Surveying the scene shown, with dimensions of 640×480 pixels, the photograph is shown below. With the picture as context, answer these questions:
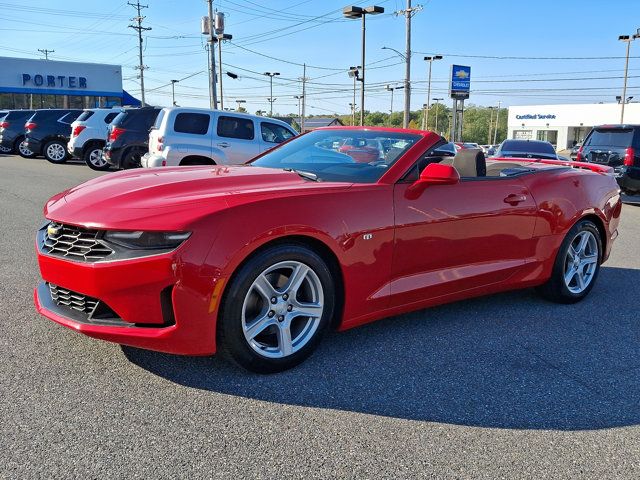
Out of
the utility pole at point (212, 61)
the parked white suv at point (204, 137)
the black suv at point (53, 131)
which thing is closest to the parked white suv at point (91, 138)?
the black suv at point (53, 131)

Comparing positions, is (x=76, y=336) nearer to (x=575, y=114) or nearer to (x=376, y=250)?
(x=376, y=250)

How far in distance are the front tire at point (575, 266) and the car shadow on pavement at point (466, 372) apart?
38 centimetres

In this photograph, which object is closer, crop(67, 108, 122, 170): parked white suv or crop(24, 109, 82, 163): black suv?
crop(67, 108, 122, 170): parked white suv

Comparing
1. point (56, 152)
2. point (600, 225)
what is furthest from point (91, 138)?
point (600, 225)

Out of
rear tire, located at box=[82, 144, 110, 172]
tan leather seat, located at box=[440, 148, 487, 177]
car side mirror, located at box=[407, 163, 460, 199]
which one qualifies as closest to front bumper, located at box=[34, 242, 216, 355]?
car side mirror, located at box=[407, 163, 460, 199]

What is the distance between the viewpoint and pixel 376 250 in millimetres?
3580

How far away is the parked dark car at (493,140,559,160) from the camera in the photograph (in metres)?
14.1

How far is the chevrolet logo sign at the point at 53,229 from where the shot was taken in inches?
129

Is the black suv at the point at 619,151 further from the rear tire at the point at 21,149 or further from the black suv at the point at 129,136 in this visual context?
the rear tire at the point at 21,149

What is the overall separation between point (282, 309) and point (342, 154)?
58.0 inches

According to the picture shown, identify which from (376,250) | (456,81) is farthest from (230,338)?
(456,81)

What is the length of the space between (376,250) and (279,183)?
29.2 inches

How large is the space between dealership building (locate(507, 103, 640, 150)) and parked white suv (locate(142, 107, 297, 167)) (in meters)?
→ 64.7

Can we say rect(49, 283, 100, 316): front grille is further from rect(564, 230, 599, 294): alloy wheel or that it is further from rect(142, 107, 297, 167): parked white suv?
rect(142, 107, 297, 167): parked white suv
